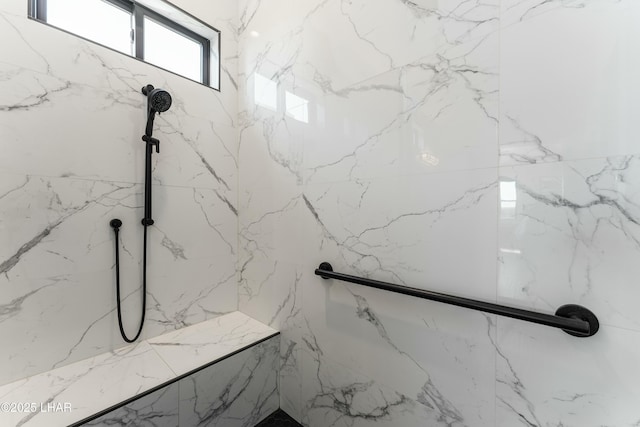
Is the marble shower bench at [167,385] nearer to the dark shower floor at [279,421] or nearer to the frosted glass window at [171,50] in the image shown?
the dark shower floor at [279,421]

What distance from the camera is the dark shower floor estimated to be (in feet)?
4.22

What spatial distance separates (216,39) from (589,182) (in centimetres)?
184

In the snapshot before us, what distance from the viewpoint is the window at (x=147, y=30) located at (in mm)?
1160

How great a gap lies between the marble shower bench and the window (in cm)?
141

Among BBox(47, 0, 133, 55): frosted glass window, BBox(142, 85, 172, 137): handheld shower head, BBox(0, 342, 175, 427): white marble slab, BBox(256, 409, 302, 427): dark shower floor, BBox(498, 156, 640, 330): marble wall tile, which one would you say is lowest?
BBox(256, 409, 302, 427): dark shower floor

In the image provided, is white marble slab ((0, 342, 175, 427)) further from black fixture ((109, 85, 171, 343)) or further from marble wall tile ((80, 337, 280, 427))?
black fixture ((109, 85, 171, 343))

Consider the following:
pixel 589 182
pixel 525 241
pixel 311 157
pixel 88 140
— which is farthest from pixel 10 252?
pixel 589 182

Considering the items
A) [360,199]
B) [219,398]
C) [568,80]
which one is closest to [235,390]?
[219,398]

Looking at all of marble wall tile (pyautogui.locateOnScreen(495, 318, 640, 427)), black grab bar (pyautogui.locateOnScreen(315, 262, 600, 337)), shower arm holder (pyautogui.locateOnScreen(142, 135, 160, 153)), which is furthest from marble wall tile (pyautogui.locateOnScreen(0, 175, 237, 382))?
marble wall tile (pyautogui.locateOnScreen(495, 318, 640, 427))

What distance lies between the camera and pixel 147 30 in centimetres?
138

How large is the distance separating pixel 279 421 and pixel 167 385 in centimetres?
62

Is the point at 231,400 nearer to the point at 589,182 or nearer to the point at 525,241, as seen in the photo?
the point at 525,241

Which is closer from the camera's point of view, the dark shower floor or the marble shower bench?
the marble shower bench

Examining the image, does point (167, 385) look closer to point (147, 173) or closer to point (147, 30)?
point (147, 173)
